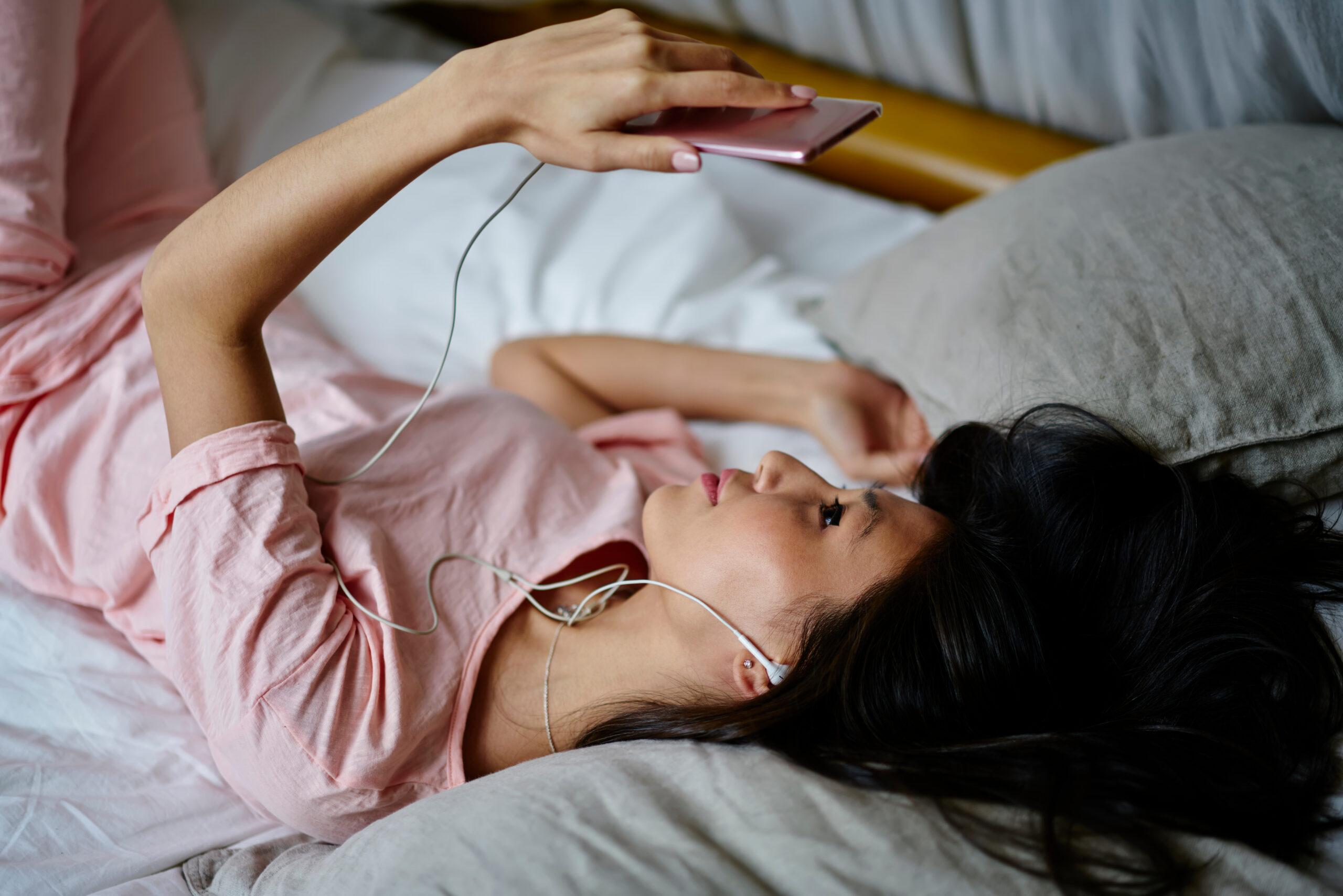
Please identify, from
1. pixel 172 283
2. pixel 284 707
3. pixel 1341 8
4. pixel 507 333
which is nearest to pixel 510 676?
pixel 284 707

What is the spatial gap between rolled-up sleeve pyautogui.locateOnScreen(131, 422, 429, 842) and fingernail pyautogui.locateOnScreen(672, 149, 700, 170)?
0.45 metres

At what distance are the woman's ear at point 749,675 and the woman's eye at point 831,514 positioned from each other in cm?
14

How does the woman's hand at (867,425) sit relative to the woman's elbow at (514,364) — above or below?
below

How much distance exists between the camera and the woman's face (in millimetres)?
833

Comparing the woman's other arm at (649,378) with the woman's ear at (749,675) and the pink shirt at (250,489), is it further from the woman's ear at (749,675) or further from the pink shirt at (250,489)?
the woman's ear at (749,675)

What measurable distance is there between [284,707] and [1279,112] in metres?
1.29

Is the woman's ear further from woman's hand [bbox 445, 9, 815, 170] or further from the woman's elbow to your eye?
the woman's elbow

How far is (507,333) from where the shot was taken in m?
1.46

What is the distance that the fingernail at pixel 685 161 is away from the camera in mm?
712

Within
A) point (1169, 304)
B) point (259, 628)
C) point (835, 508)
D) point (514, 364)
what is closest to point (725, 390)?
point (514, 364)

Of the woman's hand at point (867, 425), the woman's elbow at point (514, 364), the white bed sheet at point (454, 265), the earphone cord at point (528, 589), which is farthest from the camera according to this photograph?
the woman's elbow at point (514, 364)

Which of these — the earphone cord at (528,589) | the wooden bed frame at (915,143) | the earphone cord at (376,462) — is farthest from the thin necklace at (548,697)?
the wooden bed frame at (915,143)

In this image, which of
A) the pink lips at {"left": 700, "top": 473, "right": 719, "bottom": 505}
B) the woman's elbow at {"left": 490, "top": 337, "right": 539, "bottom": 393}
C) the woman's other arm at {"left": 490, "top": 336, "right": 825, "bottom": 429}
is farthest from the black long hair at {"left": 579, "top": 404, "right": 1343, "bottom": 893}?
the woman's elbow at {"left": 490, "top": 337, "right": 539, "bottom": 393}

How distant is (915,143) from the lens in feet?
5.05
